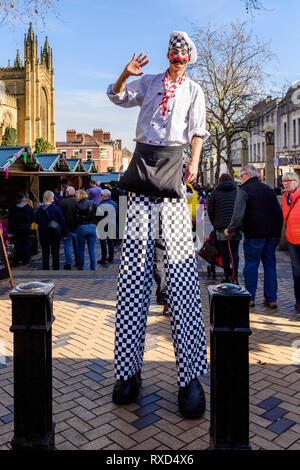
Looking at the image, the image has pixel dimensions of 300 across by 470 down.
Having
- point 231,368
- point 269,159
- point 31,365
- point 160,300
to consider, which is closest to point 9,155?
point 160,300

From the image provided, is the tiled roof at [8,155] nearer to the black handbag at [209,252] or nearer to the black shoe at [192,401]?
the black handbag at [209,252]

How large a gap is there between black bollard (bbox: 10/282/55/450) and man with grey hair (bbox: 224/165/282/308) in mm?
A: 4115

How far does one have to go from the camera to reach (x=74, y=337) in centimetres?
469

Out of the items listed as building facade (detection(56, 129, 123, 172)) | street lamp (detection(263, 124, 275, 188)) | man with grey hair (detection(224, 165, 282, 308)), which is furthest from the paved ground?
building facade (detection(56, 129, 123, 172))

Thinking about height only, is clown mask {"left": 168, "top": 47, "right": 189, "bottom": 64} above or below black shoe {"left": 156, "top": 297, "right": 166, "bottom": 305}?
above

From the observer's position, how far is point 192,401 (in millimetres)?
2941

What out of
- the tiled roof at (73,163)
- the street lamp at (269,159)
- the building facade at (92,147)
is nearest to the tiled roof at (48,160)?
the tiled roof at (73,163)

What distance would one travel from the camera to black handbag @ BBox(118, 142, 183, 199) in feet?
9.55

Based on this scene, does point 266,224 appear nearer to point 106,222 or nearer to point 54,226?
point 54,226

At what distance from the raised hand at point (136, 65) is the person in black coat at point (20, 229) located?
7690mm

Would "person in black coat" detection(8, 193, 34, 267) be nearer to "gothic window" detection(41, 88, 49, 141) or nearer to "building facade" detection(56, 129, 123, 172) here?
"building facade" detection(56, 129, 123, 172)

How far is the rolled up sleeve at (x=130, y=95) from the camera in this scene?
9.83 ft

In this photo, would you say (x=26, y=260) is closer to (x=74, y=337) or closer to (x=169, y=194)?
(x=74, y=337)

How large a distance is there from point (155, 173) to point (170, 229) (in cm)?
38
